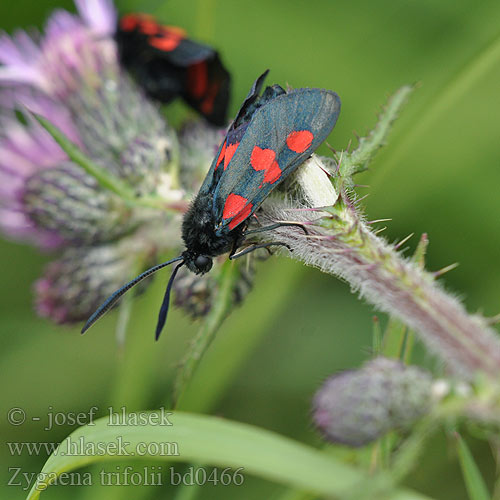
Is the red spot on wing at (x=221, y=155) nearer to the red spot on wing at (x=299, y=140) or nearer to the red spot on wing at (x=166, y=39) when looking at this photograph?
the red spot on wing at (x=299, y=140)

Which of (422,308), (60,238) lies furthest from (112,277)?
(422,308)

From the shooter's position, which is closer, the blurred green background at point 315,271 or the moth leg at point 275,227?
the moth leg at point 275,227

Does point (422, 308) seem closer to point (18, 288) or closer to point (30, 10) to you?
point (18, 288)

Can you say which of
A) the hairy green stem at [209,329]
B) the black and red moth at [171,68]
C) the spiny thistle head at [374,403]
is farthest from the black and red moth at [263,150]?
the black and red moth at [171,68]

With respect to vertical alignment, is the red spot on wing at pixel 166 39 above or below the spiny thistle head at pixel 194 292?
above

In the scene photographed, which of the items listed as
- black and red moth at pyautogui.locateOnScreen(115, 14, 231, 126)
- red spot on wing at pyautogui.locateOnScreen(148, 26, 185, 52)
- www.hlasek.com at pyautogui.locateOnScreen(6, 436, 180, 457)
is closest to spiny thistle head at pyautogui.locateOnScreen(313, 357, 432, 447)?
www.hlasek.com at pyautogui.locateOnScreen(6, 436, 180, 457)

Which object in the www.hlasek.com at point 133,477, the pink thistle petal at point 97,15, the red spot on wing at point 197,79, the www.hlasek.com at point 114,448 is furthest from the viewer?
the pink thistle petal at point 97,15

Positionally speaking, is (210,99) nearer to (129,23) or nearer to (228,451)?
(129,23)
